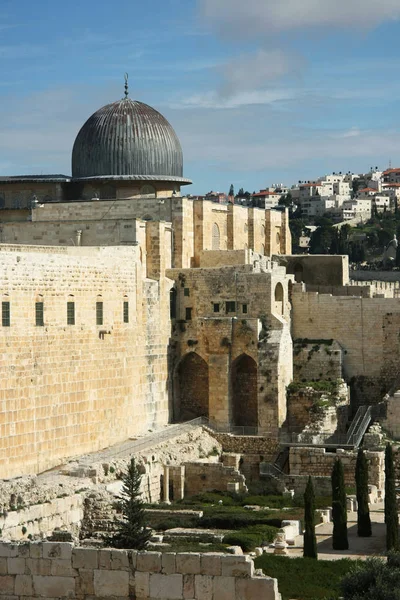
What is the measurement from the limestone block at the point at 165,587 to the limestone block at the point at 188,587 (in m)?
0.04

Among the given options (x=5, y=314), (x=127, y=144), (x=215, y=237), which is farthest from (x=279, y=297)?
(x=5, y=314)

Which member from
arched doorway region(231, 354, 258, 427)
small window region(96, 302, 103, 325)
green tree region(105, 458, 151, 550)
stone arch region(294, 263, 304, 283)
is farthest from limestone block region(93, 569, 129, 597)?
stone arch region(294, 263, 304, 283)

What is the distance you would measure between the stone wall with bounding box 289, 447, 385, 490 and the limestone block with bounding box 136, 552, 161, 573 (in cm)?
1785

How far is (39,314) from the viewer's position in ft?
93.9

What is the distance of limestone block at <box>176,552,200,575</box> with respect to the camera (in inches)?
553

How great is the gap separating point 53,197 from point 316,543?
19886 millimetres

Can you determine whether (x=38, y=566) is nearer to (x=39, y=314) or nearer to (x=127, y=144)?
(x=39, y=314)

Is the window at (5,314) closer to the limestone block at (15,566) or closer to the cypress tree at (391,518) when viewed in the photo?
the cypress tree at (391,518)

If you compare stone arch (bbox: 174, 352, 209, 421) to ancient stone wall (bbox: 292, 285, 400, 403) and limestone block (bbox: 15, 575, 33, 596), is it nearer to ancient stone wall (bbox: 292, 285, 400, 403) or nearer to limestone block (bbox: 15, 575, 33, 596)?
ancient stone wall (bbox: 292, 285, 400, 403)

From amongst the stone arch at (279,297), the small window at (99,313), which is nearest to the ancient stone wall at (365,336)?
the stone arch at (279,297)

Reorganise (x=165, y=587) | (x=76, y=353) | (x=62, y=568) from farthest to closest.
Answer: (x=76, y=353) < (x=62, y=568) < (x=165, y=587)

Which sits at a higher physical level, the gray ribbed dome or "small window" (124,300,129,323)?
the gray ribbed dome

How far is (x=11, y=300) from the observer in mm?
27484

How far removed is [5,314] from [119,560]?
13616mm
